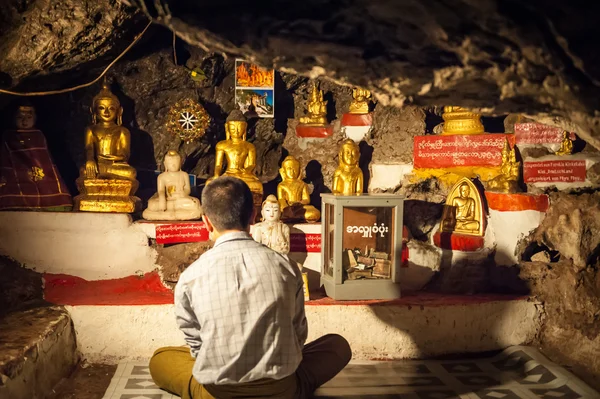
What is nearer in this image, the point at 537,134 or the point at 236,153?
the point at 537,134

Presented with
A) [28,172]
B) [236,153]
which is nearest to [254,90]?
[236,153]

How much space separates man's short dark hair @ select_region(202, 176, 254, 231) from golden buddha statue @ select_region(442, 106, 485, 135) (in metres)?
3.54

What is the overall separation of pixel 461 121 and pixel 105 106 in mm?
3563

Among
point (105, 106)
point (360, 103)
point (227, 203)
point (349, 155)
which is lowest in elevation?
point (227, 203)

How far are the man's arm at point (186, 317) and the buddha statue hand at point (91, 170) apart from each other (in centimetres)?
327

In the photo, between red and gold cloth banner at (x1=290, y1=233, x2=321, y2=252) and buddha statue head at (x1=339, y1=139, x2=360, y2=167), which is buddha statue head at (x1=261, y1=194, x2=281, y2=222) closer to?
red and gold cloth banner at (x1=290, y1=233, x2=321, y2=252)

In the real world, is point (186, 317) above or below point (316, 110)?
below

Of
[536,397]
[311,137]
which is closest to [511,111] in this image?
[536,397]

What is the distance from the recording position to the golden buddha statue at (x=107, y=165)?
5125 mm

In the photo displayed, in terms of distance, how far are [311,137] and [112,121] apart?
2.14 m

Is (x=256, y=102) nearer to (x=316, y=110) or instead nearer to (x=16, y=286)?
(x=316, y=110)

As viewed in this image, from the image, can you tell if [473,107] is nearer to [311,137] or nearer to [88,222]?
[88,222]

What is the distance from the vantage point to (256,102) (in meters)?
6.14

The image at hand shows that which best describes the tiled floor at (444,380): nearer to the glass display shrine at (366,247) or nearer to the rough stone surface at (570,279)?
the rough stone surface at (570,279)
